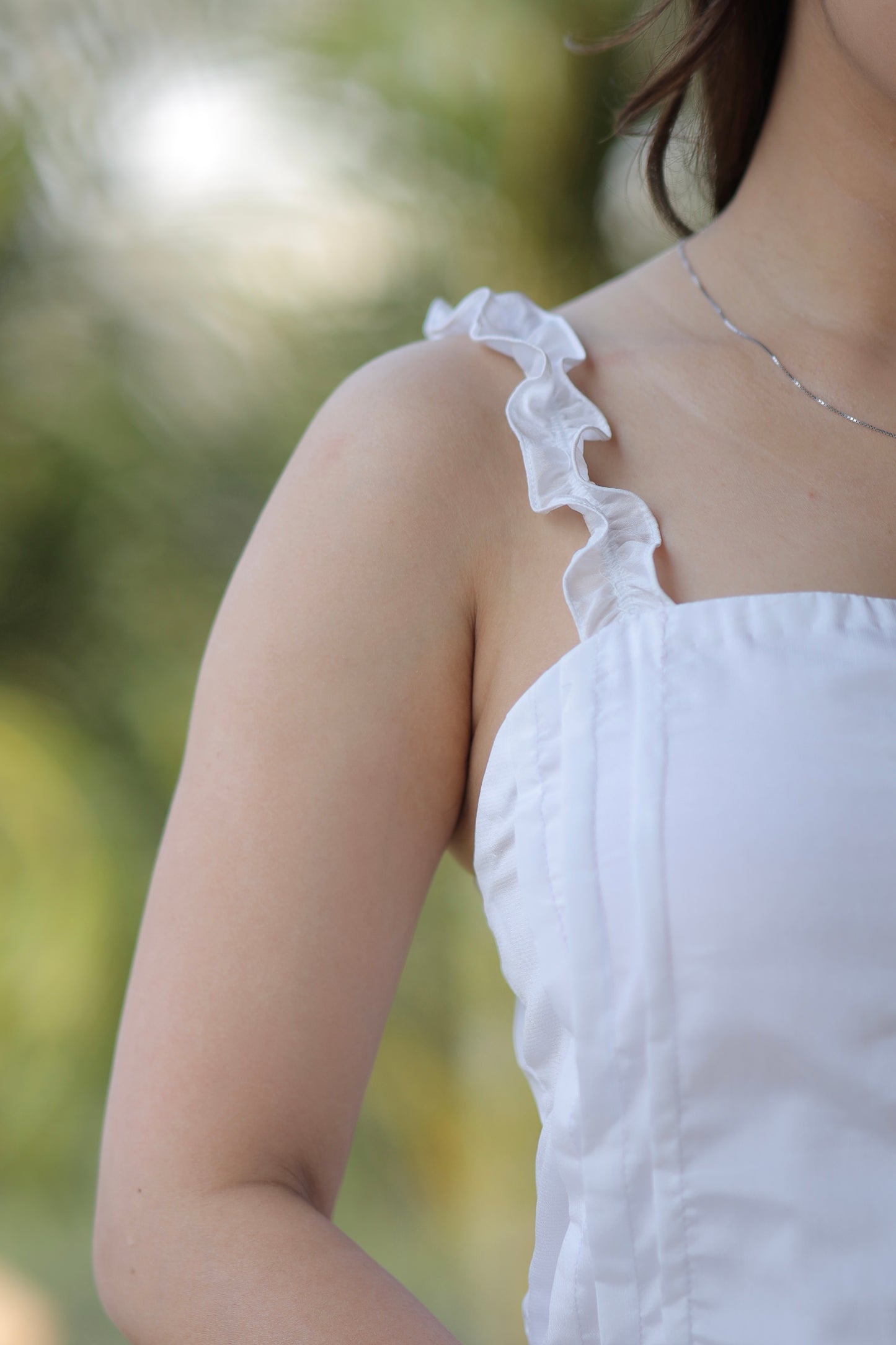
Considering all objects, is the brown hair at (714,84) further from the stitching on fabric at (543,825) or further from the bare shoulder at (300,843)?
the stitching on fabric at (543,825)

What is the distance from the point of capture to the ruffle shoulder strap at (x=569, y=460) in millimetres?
550

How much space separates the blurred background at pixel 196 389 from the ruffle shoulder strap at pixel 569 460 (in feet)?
3.14

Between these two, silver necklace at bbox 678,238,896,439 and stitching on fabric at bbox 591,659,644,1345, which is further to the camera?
silver necklace at bbox 678,238,896,439

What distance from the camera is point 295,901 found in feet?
1.81

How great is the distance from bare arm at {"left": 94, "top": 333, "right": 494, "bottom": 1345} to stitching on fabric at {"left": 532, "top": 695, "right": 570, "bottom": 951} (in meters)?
0.06

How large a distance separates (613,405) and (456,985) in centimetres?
128

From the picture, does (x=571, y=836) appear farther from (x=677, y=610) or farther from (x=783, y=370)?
(x=783, y=370)

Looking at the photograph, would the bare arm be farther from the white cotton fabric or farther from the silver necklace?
the silver necklace

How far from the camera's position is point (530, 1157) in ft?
5.57

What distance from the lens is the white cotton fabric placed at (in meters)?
0.47

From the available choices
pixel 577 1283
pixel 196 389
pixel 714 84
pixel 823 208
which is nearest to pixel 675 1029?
pixel 577 1283

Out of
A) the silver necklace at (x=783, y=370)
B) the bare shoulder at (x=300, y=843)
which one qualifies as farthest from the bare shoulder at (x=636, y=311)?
the bare shoulder at (x=300, y=843)

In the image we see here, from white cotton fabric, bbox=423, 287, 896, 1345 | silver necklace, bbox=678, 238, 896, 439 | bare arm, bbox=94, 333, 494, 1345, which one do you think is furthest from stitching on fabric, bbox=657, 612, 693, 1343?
silver necklace, bbox=678, 238, 896, 439

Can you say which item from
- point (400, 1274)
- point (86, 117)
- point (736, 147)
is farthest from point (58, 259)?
point (400, 1274)
